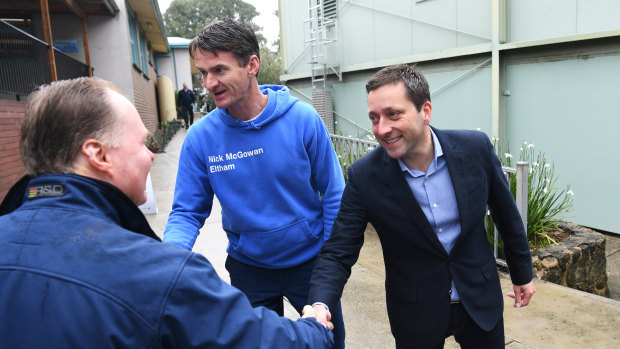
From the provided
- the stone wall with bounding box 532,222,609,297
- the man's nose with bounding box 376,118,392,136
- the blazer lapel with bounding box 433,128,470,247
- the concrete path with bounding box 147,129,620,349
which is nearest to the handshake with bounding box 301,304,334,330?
the blazer lapel with bounding box 433,128,470,247

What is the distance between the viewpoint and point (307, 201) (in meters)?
2.55

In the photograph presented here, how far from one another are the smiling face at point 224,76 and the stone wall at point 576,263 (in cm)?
375

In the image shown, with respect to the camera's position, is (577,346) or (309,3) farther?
(309,3)

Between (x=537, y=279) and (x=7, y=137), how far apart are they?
6718 millimetres

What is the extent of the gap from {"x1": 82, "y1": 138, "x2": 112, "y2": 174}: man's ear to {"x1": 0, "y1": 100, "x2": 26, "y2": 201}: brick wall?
5.80 meters

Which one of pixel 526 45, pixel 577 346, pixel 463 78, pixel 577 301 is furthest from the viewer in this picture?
pixel 463 78

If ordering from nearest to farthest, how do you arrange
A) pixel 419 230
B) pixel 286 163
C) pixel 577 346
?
1. pixel 419 230
2. pixel 286 163
3. pixel 577 346

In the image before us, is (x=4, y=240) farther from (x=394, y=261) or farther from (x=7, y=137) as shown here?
(x=7, y=137)

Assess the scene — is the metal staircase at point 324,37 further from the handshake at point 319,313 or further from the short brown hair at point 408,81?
the handshake at point 319,313

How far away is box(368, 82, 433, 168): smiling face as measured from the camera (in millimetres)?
2258

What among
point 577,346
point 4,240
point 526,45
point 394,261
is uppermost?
point 526,45

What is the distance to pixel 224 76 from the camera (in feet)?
7.73

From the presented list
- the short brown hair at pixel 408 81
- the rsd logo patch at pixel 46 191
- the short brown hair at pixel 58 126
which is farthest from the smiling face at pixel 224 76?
the rsd logo patch at pixel 46 191

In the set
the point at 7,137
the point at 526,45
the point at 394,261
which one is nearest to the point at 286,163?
the point at 394,261
